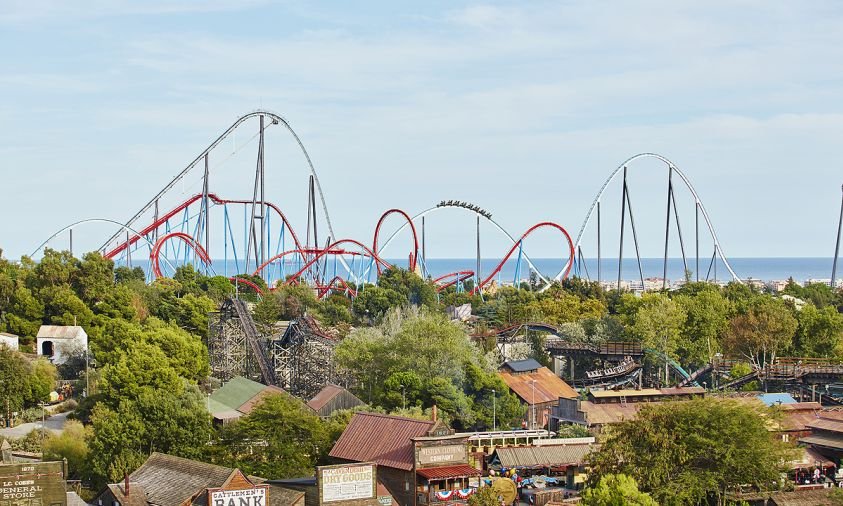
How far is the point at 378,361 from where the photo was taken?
49.2 meters

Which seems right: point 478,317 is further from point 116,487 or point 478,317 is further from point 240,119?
point 116,487

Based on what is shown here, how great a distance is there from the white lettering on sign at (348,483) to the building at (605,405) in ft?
51.5

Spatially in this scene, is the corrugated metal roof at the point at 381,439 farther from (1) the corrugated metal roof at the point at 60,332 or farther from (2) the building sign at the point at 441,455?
(1) the corrugated metal roof at the point at 60,332

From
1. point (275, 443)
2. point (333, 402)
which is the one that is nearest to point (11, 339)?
point (333, 402)

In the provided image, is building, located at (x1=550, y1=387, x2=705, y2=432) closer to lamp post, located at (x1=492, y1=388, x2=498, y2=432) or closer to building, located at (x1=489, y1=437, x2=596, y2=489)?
lamp post, located at (x1=492, y1=388, x2=498, y2=432)

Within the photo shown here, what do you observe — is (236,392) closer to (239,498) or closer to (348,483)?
(239,498)

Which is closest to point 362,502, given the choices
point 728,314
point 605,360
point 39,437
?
point 39,437

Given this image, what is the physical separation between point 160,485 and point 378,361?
1809 cm

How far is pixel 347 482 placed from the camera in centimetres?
2928

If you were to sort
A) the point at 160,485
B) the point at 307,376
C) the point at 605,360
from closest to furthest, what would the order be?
the point at 160,485
the point at 307,376
the point at 605,360

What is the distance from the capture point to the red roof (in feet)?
106

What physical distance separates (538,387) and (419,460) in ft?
62.8

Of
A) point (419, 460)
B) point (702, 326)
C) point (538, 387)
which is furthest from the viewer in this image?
point (702, 326)

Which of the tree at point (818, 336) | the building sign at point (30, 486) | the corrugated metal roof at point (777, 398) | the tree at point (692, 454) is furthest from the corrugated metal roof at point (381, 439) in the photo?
the tree at point (818, 336)
